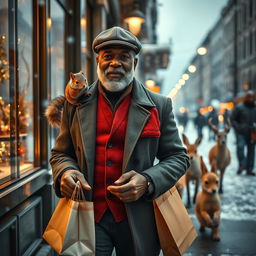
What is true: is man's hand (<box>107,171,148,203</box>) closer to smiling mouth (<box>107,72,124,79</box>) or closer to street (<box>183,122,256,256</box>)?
smiling mouth (<box>107,72,124,79</box>)

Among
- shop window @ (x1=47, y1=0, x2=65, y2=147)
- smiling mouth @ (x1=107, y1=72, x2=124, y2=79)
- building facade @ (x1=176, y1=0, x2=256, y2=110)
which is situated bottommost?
smiling mouth @ (x1=107, y1=72, x2=124, y2=79)

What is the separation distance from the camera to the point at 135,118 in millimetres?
2330

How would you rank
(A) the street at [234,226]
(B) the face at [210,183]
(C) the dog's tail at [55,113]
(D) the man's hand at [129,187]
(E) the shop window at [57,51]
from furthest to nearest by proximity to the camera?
(B) the face at [210,183]
(E) the shop window at [57,51]
(A) the street at [234,226]
(C) the dog's tail at [55,113]
(D) the man's hand at [129,187]

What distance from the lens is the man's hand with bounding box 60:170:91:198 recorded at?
6.95 ft

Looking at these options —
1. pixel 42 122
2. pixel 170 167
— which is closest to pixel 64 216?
pixel 170 167

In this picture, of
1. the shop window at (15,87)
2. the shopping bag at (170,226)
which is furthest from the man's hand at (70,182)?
the shop window at (15,87)

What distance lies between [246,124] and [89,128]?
8176mm

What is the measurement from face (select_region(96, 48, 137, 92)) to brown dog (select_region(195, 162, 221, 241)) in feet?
10.9

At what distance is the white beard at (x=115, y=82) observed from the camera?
2.33 m

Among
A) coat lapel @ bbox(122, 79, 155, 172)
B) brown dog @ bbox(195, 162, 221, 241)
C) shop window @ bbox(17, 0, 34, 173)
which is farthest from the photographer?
brown dog @ bbox(195, 162, 221, 241)

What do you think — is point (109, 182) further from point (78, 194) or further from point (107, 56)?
point (107, 56)

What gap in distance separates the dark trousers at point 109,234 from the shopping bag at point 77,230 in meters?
0.18

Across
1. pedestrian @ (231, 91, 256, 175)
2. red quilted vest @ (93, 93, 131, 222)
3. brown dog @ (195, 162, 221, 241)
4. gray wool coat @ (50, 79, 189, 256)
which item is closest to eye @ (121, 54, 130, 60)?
gray wool coat @ (50, 79, 189, 256)

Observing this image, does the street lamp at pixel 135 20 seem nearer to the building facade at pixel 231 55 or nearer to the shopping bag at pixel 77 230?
the shopping bag at pixel 77 230
